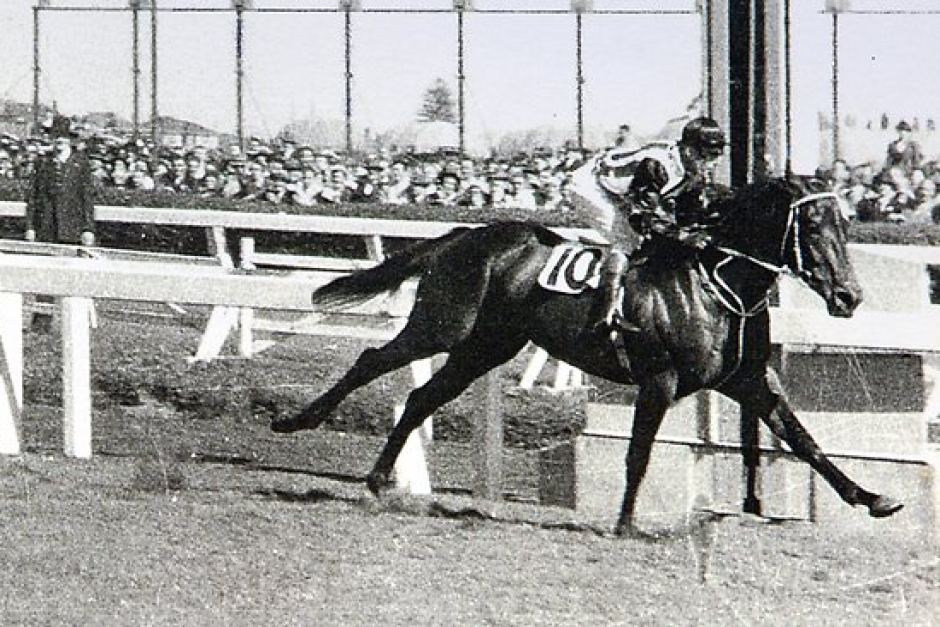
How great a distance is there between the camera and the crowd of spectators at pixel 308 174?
19.8ft

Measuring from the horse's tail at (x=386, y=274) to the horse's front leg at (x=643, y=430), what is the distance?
30.9 inches

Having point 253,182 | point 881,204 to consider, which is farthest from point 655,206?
point 253,182

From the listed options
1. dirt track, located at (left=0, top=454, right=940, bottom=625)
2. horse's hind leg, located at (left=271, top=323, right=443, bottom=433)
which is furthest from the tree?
dirt track, located at (left=0, top=454, right=940, bottom=625)

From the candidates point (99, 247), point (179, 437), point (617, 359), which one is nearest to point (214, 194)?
point (99, 247)

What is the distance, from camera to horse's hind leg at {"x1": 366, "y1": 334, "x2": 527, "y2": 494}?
5.29 m

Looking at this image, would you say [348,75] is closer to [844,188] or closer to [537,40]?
[537,40]

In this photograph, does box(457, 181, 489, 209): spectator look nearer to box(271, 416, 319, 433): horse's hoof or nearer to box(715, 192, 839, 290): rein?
box(271, 416, 319, 433): horse's hoof

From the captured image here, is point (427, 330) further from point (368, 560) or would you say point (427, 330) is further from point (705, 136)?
point (705, 136)

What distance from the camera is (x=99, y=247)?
6629 mm

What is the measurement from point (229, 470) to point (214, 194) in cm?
128

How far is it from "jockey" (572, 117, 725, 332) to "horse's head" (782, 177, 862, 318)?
27 centimetres

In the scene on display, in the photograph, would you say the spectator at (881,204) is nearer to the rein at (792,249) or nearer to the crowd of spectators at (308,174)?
the crowd of spectators at (308,174)

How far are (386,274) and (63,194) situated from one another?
160 cm

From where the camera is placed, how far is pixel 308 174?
6828 millimetres
